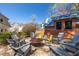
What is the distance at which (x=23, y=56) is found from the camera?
252cm

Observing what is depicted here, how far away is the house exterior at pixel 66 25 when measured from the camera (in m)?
2.54

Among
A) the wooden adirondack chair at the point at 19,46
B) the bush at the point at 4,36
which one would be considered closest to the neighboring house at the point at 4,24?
the bush at the point at 4,36

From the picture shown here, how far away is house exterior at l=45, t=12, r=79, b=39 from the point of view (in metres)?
2.54

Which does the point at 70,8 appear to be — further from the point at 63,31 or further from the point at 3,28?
the point at 3,28

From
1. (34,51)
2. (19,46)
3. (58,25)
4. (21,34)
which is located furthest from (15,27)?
(58,25)

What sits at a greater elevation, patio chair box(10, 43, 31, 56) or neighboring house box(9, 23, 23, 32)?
neighboring house box(9, 23, 23, 32)

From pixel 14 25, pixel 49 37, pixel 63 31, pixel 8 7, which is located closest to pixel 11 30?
pixel 14 25

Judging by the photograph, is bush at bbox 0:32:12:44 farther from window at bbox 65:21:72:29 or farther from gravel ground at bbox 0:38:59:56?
window at bbox 65:21:72:29

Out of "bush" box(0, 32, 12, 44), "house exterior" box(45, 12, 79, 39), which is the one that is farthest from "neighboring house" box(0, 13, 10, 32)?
"house exterior" box(45, 12, 79, 39)

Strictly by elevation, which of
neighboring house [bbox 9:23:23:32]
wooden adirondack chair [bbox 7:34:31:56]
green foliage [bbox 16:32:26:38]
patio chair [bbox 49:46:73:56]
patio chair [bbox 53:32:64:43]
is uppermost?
neighboring house [bbox 9:23:23:32]

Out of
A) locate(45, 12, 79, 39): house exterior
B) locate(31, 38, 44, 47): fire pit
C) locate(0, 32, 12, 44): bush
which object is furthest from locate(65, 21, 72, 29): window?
locate(0, 32, 12, 44): bush

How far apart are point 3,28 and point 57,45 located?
2.48 feet

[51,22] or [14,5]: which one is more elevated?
[14,5]

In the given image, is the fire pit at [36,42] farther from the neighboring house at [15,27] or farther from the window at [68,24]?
the window at [68,24]
